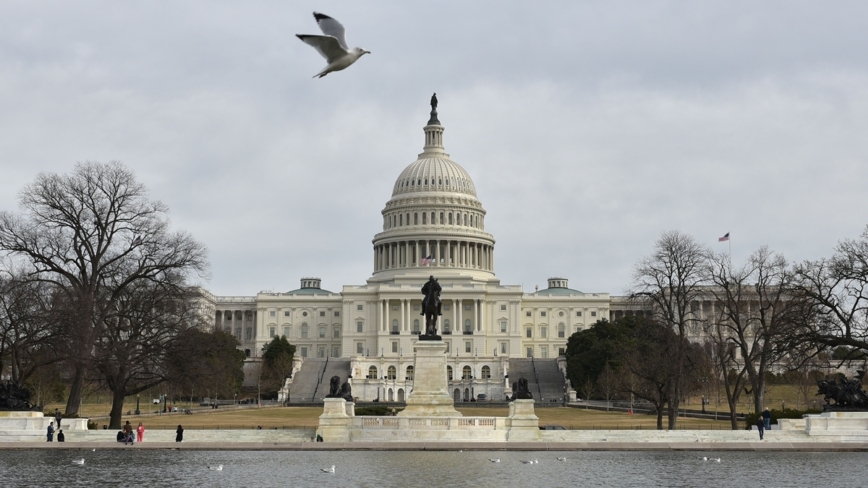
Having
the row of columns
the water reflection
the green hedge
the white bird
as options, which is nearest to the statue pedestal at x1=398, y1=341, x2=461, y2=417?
the water reflection

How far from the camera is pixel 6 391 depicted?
5075 cm

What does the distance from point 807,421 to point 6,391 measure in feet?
112

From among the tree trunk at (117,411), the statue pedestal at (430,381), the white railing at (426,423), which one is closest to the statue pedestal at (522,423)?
the white railing at (426,423)

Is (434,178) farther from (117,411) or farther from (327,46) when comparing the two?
(327,46)

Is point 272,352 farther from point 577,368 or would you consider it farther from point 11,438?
point 11,438

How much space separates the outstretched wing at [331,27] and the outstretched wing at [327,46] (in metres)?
0.19

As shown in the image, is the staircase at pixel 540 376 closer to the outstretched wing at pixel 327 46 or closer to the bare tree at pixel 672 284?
the bare tree at pixel 672 284

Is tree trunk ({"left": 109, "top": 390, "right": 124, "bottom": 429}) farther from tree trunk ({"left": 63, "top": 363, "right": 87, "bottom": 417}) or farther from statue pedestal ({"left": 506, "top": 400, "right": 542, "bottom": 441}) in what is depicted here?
statue pedestal ({"left": 506, "top": 400, "right": 542, "bottom": 441})

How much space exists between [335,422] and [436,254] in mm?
122486

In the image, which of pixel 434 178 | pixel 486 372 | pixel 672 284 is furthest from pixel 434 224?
pixel 672 284

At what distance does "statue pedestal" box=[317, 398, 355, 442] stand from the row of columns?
119 metres

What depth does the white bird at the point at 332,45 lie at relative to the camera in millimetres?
22234

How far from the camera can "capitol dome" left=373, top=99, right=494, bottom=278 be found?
17238cm

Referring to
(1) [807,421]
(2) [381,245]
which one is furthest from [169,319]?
(2) [381,245]
